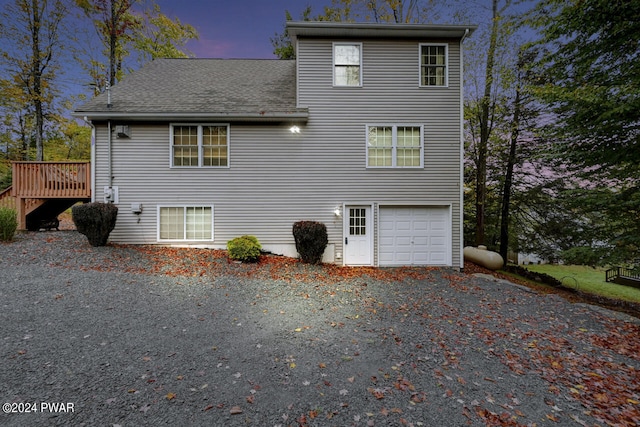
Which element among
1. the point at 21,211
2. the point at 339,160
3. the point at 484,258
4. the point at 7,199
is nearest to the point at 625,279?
the point at 484,258

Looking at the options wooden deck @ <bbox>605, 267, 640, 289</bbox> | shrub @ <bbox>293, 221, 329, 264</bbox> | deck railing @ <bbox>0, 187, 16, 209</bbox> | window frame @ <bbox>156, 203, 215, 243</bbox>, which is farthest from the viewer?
wooden deck @ <bbox>605, 267, 640, 289</bbox>

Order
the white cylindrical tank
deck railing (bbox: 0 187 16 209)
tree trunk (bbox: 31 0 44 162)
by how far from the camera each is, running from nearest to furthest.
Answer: deck railing (bbox: 0 187 16 209) < the white cylindrical tank < tree trunk (bbox: 31 0 44 162)

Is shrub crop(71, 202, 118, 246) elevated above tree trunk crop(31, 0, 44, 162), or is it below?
below

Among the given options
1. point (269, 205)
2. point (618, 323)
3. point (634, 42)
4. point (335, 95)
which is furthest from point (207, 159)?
point (634, 42)

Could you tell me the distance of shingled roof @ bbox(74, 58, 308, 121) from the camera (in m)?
8.32

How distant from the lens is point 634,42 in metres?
6.29

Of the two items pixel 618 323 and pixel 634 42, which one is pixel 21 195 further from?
pixel 634 42

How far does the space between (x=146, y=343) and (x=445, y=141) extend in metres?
9.33

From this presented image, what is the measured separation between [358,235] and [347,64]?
5.68 metres

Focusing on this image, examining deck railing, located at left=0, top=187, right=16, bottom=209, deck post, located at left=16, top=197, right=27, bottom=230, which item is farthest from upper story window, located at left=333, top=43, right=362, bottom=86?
deck railing, located at left=0, top=187, right=16, bottom=209

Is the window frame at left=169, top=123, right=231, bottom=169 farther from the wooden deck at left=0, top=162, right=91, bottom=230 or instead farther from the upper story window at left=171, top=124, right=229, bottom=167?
the wooden deck at left=0, top=162, right=91, bottom=230

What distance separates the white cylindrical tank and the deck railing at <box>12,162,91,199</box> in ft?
45.9

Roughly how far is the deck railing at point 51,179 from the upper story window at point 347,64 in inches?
345

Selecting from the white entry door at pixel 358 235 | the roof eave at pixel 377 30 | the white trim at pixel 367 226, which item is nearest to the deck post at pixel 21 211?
the roof eave at pixel 377 30
